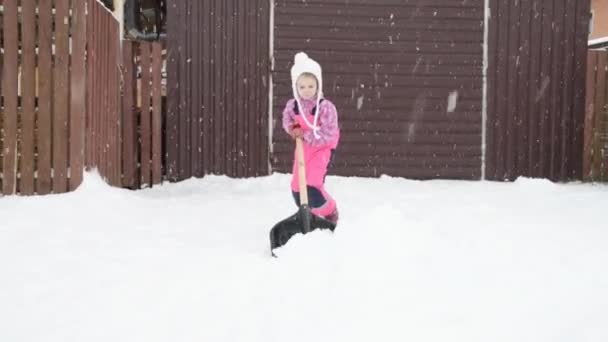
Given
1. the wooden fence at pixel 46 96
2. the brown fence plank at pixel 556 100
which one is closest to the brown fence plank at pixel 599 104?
the brown fence plank at pixel 556 100

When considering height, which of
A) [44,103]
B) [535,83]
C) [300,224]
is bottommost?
[300,224]

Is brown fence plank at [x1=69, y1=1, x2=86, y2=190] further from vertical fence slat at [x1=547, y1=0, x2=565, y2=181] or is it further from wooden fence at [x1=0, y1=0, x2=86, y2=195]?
vertical fence slat at [x1=547, y1=0, x2=565, y2=181]

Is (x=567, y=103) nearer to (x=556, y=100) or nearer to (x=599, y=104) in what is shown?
(x=556, y=100)

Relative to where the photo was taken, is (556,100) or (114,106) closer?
(114,106)

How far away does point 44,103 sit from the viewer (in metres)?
5.38

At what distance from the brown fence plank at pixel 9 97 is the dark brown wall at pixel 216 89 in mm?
2769

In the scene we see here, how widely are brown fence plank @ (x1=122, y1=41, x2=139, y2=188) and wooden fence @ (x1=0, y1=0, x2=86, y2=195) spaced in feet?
5.82

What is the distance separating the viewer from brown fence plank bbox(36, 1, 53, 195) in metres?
5.36

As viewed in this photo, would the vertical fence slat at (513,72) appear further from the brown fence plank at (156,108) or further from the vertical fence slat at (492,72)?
the brown fence plank at (156,108)

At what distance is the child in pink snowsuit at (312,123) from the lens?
13.3 feet

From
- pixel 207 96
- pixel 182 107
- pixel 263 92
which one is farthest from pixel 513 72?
pixel 182 107

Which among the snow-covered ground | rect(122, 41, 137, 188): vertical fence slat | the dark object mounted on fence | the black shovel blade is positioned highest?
the dark object mounted on fence

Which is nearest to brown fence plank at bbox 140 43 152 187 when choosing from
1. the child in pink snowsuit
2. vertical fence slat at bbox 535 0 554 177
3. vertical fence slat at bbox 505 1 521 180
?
the child in pink snowsuit

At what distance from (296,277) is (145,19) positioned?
10.4 metres
